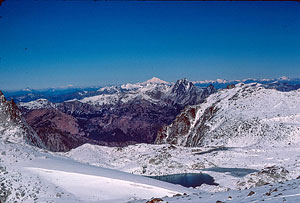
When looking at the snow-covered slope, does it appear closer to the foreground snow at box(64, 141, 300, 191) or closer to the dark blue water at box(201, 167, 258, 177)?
the foreground snow at box(64, 141, 300, 191)

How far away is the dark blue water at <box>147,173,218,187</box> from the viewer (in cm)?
5164

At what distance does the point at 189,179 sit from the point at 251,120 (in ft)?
122

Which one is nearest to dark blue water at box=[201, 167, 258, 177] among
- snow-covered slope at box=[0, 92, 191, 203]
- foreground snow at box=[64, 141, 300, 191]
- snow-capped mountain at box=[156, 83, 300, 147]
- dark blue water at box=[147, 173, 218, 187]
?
foreground snow at box=[64, 141, 300, 191]

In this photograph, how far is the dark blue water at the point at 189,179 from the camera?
51.6 meters

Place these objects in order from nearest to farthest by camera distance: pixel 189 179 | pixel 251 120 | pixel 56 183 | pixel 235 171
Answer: pixel 56 183 < pixel 235 171 < pixel 189 179 < pixel 251 120

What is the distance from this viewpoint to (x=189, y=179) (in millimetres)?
55312

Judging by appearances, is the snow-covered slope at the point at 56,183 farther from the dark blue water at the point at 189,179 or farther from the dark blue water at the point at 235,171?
the dark blue water at the point at 235,171

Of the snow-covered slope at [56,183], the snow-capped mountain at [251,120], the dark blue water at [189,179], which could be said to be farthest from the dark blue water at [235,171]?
the snow-covered slope at [56,183]

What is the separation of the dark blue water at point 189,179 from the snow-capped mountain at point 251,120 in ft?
82.3

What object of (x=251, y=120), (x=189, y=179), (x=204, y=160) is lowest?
(x=189, y=179)

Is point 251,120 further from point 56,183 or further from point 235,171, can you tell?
point 56,183

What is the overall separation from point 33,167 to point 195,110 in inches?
4501

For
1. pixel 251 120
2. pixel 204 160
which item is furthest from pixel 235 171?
pixel 251 120

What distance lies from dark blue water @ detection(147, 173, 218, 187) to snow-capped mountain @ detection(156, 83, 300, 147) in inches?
988
